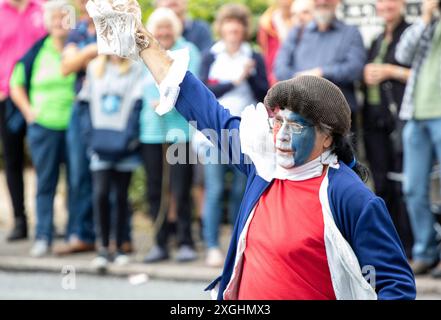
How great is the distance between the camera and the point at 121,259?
10.1m

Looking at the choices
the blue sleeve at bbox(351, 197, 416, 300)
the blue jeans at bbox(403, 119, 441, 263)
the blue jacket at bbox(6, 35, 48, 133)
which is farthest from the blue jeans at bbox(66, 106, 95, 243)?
the blue sleeve at bbox(351, 197, 416, 300)

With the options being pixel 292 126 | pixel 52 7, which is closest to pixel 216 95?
pixel 52 7

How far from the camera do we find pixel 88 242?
10898 millimetres

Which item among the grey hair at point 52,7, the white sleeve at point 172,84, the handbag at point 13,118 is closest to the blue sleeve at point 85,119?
the grey hair at point 52,7

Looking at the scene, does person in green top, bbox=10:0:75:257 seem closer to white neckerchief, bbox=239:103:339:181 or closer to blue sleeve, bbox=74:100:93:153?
blue sleeve, bbox=74:100:93:153

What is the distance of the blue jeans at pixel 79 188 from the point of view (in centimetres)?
1066

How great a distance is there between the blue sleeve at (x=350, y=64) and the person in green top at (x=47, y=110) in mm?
2547

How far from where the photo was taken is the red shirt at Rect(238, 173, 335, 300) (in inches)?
174

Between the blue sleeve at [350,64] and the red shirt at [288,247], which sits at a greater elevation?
the blue sleeve at [350,64]

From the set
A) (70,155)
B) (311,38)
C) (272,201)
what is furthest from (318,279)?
(70,155)

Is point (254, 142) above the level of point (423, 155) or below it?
above

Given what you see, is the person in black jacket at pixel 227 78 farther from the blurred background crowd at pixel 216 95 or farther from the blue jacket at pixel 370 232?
the blue jacket at pixel 370 232

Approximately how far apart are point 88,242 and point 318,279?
6.67 meters

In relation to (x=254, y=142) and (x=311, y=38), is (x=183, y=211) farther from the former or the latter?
(x=254, y=142)
